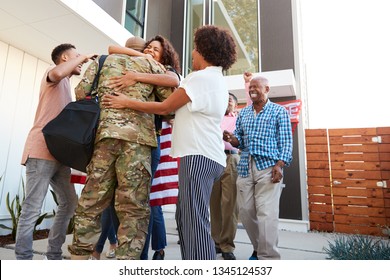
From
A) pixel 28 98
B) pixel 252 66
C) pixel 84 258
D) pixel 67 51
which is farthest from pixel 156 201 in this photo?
pixel 252 66

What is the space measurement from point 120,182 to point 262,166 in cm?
131

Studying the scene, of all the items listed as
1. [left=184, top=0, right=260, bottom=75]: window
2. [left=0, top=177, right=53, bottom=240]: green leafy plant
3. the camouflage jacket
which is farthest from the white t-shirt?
[left=184, top=0, right=260, bottom=75]: window

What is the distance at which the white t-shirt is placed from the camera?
51.5 inches

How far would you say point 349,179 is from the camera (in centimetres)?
488

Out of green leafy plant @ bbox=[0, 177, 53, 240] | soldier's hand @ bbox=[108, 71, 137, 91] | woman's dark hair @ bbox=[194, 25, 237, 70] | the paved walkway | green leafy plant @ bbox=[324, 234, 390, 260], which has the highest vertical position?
woman's dark hair @ bbox=[194, 25, 237, 70]

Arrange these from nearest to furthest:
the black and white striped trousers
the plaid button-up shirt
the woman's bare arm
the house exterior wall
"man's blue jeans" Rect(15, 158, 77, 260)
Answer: the black and white striped trousers < the woman's bare arm < "man's blue jeans" Rect(15, 158, 77, 260) < the plaid button-up shirt < the house exterior wall

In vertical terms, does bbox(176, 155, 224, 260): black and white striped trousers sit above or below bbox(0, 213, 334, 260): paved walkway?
above

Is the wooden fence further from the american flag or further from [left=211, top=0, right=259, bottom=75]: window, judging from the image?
the american flag

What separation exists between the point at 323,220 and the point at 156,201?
13.4ft

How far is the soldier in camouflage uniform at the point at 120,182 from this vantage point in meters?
1.38

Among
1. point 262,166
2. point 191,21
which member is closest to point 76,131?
point 262,166

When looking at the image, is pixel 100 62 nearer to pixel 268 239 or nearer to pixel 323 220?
pixel 268 239

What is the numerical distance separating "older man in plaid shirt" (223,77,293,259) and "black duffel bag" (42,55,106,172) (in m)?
1.32

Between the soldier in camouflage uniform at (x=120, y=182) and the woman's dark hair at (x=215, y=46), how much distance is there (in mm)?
459
